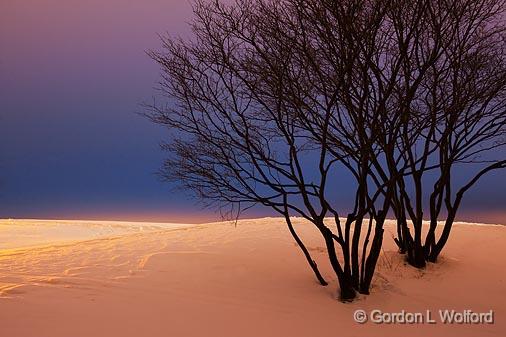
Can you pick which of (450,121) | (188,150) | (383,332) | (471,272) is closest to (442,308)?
(383,332)

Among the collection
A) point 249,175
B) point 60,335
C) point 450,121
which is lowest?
point 60,335

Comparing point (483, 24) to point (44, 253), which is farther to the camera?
point (44, 253)

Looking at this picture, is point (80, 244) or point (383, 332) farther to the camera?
point (80, 244)

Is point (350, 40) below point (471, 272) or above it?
above

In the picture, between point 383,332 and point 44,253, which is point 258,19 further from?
point 44,253

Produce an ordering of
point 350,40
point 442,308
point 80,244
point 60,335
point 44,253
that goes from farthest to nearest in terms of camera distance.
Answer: point 80,244 < point 44,253 < point 442,308 < point 350,40 < point 60,335

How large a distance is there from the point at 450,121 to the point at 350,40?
10.9 feet

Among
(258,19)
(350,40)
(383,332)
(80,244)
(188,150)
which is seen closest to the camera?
(383,332)

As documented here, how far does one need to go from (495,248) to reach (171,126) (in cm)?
757

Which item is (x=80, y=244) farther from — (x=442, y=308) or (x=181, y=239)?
(x=442, y=308)

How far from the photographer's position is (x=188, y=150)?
773 cm

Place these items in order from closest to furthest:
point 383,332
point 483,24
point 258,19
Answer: point 383,332
point 258,19
point 483,24

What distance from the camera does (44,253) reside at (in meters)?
9.56

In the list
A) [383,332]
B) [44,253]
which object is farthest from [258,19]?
[44,253]
